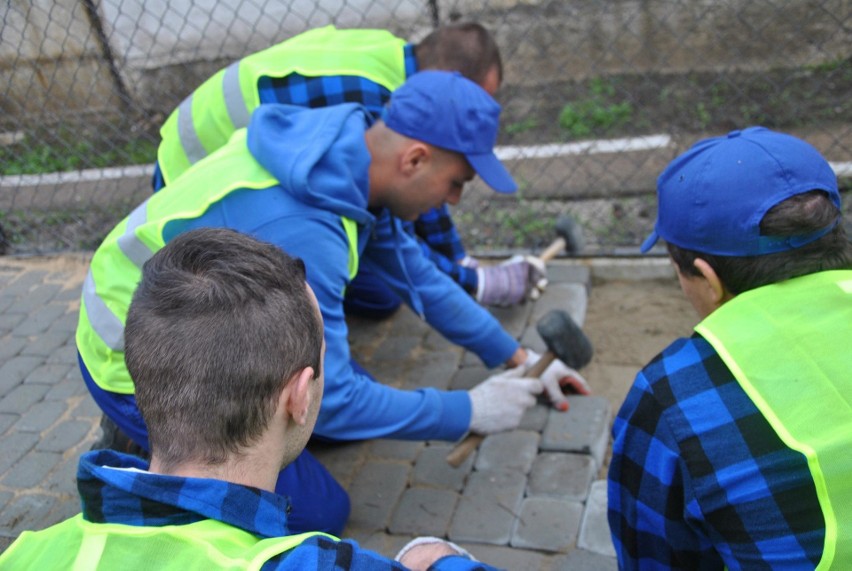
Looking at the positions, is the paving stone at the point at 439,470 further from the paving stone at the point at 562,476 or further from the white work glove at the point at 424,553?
the white work glove at the point at 424,553

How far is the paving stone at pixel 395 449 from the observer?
305cm

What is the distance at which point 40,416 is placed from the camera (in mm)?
3238

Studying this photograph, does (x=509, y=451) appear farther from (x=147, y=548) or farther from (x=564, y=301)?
(x=147, y=548)

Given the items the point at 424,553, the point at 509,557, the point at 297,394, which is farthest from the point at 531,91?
the point at 297,394

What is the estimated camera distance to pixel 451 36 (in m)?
3.40

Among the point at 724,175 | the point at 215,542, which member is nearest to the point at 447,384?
the point at 724,175

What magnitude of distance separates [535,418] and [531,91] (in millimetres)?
3849

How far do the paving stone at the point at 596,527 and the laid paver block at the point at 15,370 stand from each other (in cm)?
246

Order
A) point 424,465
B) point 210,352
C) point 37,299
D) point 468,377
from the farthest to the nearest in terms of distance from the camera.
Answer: point 37,299 < point 468,377 < point 424,465 < point 210,352

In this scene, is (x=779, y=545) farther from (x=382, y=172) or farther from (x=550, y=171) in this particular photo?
(x=550, y=171)

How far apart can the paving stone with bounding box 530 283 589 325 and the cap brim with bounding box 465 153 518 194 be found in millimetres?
1232

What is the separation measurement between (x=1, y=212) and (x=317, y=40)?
284 centimetres

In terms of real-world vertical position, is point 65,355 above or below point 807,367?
below

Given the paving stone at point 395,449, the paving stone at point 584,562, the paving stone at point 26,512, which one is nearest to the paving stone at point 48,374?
the paving stone at point 26,512
